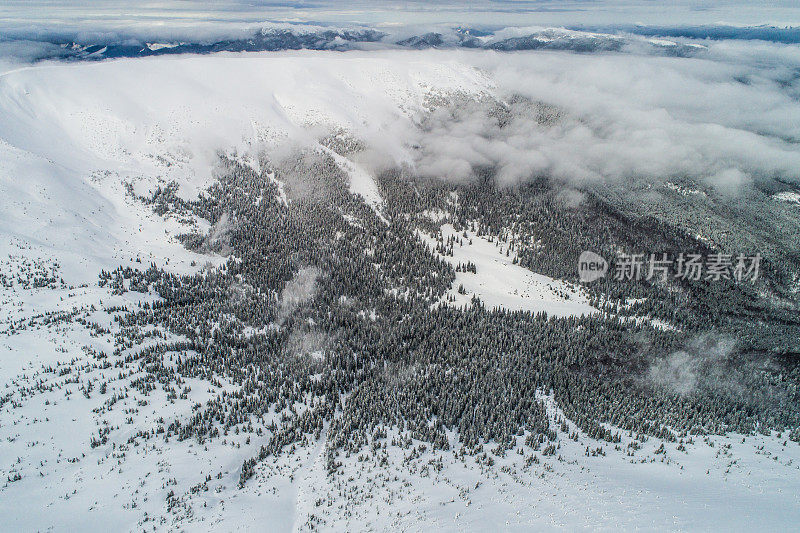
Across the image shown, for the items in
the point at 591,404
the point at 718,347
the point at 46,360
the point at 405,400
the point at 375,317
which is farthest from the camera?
the point at 718,347

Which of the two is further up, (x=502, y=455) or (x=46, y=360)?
(x=46, y=360)

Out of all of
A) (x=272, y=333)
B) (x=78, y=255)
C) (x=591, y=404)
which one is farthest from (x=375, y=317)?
(x=78, y=255)

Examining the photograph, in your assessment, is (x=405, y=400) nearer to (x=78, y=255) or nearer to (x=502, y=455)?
(x=502, y=455)

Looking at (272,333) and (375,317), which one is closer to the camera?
Answer: (272,333)

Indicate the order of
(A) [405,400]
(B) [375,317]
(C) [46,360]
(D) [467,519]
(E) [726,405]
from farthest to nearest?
1. (B) [375,317]
2. (E) [726,405]
3. (A) [405,400]
4. (C) [46,360]
5. (D) [467,519]

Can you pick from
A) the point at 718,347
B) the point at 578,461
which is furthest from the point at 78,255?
the point at 718,347

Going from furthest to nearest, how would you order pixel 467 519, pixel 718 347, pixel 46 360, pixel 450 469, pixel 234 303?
Result: pixel 718 347
pixel 234 303
pixel 46 360
pixel 450 469
pixel 467 519

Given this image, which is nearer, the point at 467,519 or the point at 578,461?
the point at 467,519

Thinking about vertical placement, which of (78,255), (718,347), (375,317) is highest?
(78,255)

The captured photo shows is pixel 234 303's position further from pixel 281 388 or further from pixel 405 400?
pixel 405 400
